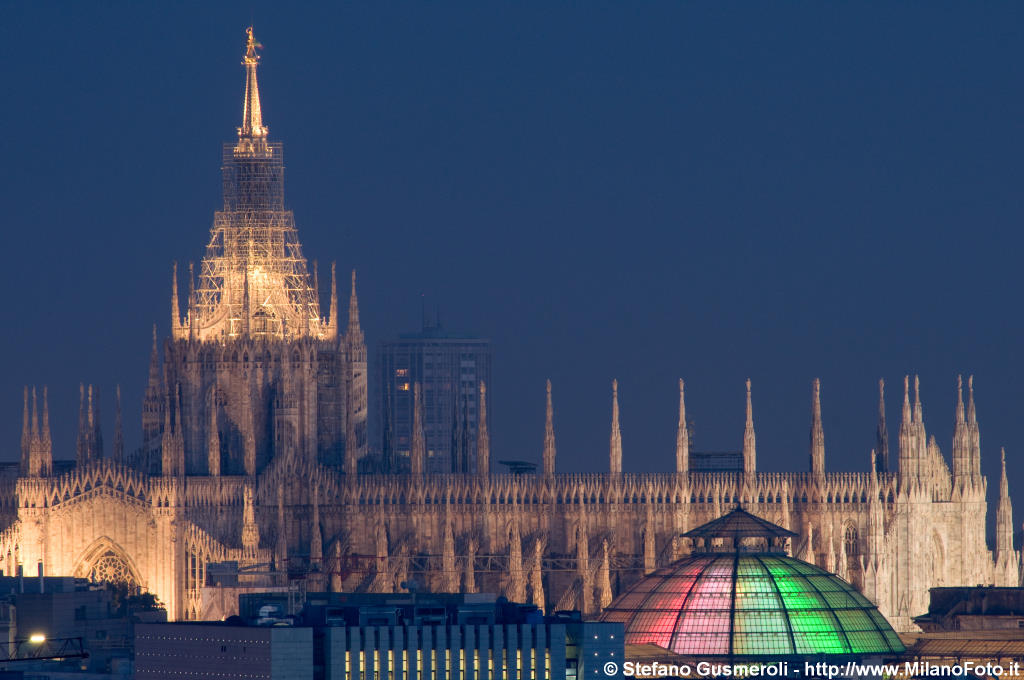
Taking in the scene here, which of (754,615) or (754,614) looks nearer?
(754,615)

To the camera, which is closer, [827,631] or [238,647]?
[238,647]

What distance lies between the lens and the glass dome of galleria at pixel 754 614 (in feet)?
630

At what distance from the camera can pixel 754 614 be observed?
194m

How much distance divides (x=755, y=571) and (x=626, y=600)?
6.91 metres

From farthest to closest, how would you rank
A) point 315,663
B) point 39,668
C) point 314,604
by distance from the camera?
point 39,668 → point 314,604 → point 315,663

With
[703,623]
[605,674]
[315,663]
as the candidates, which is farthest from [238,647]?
[703,623]

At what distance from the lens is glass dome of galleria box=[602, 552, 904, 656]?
192125 millimetres

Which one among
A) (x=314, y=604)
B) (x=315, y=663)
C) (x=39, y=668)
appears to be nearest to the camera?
(x=315, y=663)

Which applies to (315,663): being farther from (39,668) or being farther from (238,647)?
(39,668)

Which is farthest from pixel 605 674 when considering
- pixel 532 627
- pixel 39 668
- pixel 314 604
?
pixel 39 668

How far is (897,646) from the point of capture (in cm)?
19312

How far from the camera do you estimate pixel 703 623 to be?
194 metres

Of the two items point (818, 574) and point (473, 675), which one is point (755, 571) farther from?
point (473, 675)

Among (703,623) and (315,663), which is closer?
(315,663)
